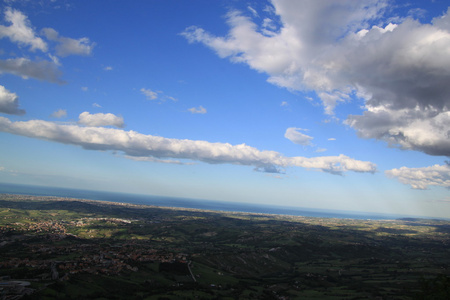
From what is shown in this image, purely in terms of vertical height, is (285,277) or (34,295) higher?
(34,295)

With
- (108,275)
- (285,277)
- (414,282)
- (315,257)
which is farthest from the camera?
(315,257)

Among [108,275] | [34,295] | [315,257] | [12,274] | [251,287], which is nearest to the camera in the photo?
[34,295]

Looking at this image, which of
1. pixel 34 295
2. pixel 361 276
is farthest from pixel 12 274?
pixel 361 276

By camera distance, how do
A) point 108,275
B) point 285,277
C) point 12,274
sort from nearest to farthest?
point 12,274 → point 108,275 → point 285,277

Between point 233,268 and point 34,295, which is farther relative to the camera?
point 233,268

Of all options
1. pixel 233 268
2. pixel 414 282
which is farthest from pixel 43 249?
pixel 414 282

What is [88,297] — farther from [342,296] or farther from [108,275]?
[342,296]

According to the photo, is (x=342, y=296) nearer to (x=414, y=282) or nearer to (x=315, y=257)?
(x=414, y=282)

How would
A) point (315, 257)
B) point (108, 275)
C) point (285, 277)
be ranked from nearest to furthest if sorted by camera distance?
point (108, 275) < point (285, 277) < point (315, 257)

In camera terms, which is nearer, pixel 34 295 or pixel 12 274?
pixel 34 295
